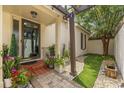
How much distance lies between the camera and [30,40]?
26.3ft

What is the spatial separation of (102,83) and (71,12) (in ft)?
11.0

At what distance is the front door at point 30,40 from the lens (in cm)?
749

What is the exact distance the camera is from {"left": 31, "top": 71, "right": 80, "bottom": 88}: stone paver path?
5.24 meters

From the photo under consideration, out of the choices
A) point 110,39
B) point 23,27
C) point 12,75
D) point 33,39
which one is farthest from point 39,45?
point 110,39

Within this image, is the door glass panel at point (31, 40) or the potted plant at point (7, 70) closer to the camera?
the potted plant at point (7, 70)

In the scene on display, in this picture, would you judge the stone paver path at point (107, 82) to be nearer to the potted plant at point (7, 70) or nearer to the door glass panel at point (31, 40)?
the potted plant at point (7, 70)

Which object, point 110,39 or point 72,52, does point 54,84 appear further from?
Answer: point 110,39

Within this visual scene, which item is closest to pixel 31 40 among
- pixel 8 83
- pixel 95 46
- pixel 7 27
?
pixel 7 27

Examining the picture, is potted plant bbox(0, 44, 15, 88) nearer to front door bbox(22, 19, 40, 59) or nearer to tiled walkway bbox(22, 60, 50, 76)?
tiled walkway bbox(22, 60, 50, 76)

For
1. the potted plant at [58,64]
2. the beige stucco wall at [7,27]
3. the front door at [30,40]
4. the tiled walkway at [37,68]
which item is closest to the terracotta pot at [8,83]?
the tiled walkway at [37,68]

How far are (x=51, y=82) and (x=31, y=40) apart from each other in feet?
Answer: 10.4

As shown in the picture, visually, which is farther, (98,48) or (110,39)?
(98,48)

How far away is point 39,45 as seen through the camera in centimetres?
874

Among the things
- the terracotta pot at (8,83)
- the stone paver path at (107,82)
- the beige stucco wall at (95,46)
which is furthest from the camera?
the beige stucco wall at (95,46)
